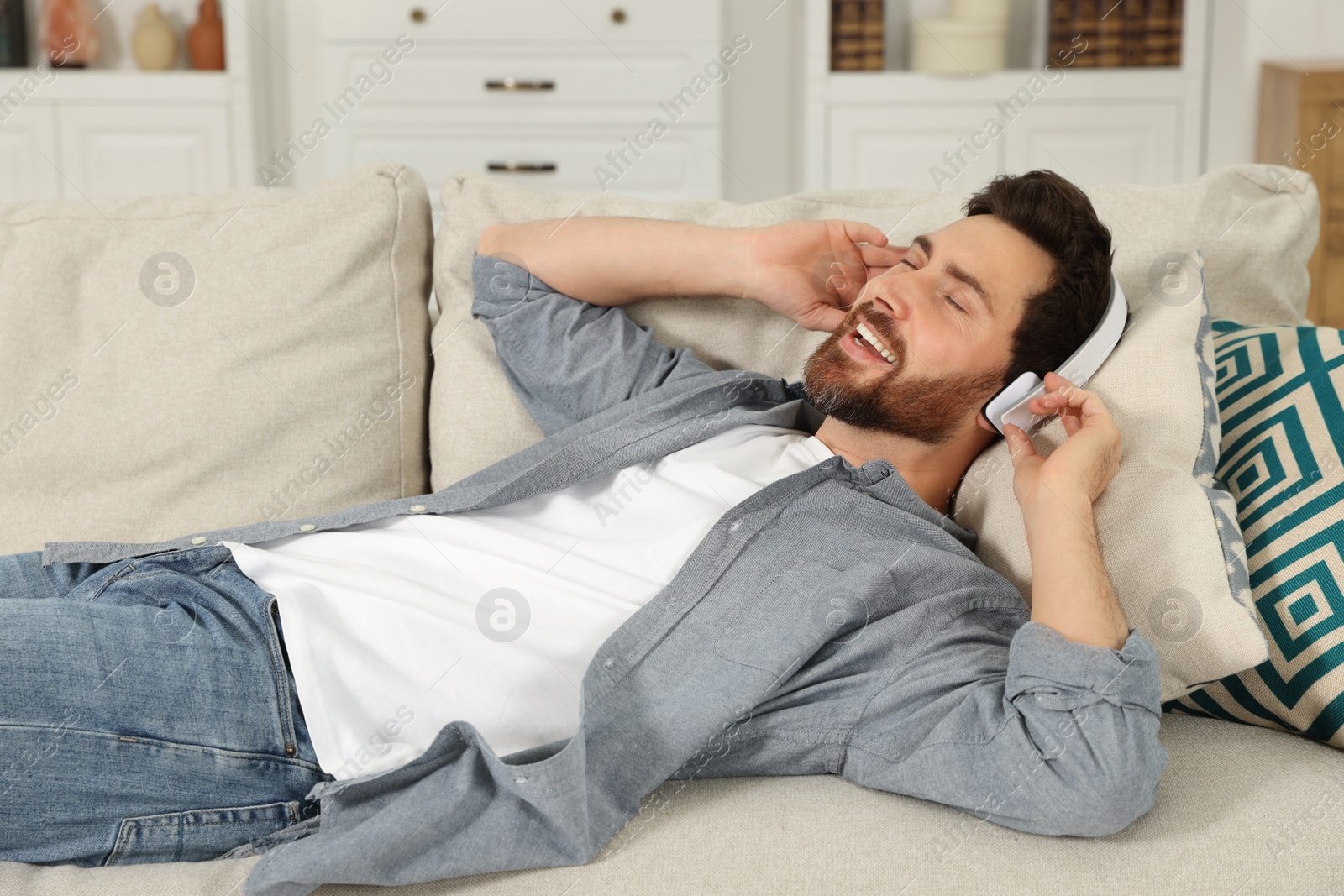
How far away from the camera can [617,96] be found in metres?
3.75

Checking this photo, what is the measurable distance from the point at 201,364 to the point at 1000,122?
3072 millimetres

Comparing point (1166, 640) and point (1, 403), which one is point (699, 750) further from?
point (1, 403)

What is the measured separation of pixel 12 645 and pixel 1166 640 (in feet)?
3.50

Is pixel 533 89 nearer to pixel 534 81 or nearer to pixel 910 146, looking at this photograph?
pixel 534 81

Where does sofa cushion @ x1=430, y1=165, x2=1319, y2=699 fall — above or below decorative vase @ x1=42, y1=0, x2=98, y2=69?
below

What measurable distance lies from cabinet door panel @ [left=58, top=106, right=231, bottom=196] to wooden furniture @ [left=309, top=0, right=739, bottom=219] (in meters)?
0.31

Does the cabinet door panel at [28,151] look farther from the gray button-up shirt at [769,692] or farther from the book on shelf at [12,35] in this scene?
the gray button-up shirt at [769,692]

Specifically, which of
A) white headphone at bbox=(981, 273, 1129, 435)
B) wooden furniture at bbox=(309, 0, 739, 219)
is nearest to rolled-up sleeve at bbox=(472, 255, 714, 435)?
white headphone at bbox=(981, 273, 1129, 435)

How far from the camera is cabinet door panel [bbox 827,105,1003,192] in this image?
146 inches

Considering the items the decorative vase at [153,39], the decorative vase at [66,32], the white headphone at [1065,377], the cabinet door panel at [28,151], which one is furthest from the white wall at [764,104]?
the white headphone at [1065,377]

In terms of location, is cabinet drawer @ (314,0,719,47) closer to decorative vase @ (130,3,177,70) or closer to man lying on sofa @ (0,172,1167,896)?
decorative vase @ (130,3,177,70)

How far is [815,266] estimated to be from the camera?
1.44 metres

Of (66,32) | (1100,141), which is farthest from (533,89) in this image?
(1100,141)

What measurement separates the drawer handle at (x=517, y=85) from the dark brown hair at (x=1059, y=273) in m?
2.68
